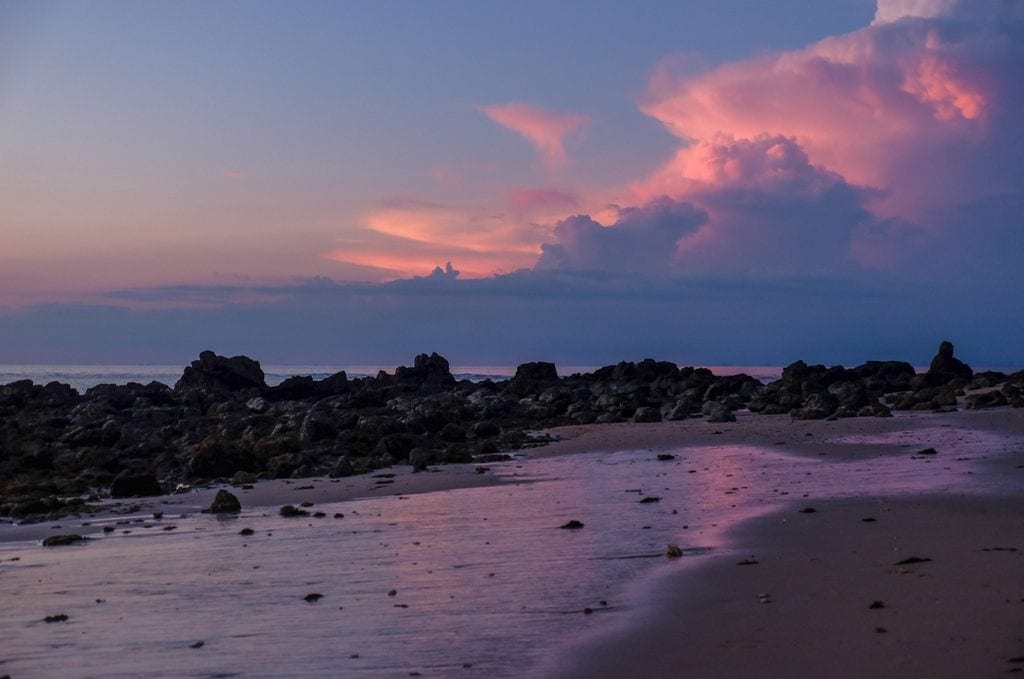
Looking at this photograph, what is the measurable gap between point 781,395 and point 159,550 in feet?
116

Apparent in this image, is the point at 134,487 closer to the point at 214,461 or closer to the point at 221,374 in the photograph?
the point at 214,461

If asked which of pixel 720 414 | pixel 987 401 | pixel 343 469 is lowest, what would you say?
pixel 343 469

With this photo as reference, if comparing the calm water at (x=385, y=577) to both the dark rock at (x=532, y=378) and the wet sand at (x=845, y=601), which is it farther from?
the dark rock at (x=532, y=378)

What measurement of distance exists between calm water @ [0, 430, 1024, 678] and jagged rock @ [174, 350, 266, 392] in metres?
43.5

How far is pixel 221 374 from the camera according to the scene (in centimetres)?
6250

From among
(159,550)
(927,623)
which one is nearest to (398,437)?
(159,550)

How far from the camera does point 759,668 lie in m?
7.98

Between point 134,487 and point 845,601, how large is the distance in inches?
660

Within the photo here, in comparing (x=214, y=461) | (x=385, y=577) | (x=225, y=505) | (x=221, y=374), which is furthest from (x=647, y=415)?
(x=221, y=374)

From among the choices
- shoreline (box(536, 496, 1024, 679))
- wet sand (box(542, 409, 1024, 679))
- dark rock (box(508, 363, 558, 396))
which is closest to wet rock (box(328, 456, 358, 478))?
wet sand (box(542, 409, 1024, 679))

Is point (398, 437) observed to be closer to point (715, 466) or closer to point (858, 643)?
point (715, 466)

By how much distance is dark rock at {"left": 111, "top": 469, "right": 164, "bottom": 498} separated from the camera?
2244cm

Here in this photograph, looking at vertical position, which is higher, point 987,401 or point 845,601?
point 987,401

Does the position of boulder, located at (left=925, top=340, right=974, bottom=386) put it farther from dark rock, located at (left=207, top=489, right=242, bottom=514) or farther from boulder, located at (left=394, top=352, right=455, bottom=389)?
dark rock, located at (left=207, top=489, right=242, bottom=514)
